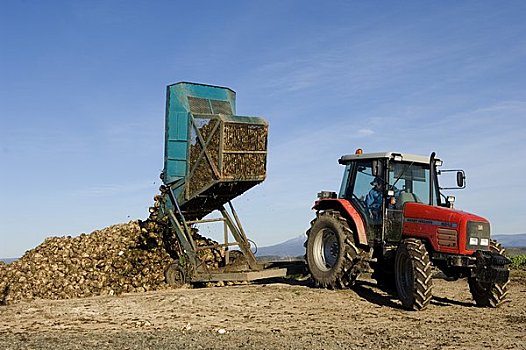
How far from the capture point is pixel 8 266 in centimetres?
1462

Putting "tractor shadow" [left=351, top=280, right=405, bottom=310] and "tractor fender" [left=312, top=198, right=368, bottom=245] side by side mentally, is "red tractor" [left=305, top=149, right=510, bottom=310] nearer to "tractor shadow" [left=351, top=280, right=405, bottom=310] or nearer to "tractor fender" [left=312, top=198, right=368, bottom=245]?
"tractor fender" [left=312, top=198, right=368, bottom=245]

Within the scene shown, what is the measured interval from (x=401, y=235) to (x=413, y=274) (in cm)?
133

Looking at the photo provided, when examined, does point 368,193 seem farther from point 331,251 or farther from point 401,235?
point 331,251

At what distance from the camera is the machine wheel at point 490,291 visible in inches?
420

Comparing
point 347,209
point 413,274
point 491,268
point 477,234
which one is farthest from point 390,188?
point 491,268

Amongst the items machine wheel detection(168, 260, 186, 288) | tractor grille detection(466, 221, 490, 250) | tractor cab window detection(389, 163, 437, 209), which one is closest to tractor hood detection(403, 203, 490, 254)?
tractor grille detection(466, 221, 490, 250)

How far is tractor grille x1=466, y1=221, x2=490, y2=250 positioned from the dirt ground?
1050mm

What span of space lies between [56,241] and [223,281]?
4.71m

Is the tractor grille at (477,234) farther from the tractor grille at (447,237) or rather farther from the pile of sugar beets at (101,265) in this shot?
the pile of sugar beets at (101,265)

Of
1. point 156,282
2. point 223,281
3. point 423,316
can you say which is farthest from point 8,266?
point 423,316

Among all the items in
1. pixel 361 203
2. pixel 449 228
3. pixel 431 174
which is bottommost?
pixel 449 228

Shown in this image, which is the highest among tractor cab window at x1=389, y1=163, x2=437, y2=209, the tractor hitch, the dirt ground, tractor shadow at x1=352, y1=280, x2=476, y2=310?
tractor cab window at x1=389, y1=163, x2=437, y2=209

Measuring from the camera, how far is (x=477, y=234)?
10609 mm

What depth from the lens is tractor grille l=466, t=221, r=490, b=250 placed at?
34.4ft
